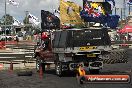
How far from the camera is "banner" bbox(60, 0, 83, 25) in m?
41.9

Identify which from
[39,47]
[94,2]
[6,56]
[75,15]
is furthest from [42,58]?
[94,2]

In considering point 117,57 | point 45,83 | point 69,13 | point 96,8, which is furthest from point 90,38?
point 96,8

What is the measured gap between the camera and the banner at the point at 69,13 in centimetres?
4186

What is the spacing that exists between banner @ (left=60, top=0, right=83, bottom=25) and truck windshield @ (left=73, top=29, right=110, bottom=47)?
59.2 ft

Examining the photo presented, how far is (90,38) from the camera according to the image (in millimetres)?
22859

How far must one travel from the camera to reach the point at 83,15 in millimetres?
46406

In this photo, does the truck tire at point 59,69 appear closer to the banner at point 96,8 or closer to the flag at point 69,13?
the flag at point 69,13

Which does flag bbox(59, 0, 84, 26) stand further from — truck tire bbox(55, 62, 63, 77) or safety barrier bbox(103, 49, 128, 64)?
truck tire bbox(55, 62, 63, 77)

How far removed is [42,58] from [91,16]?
22414 millimetres

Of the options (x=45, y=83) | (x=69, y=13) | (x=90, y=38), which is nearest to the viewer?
(x=45, y=83)

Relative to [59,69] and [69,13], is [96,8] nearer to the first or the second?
[69,13]

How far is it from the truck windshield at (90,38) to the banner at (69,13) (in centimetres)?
1803

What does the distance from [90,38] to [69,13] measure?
65.3 feet

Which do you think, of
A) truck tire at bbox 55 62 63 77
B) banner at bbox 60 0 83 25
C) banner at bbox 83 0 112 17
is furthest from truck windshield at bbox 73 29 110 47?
banner at bbox 83 0 112 17
